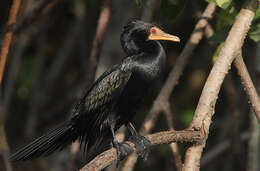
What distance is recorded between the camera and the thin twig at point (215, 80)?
282cm

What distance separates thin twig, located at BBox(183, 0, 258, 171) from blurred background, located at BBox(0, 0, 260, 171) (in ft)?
5.21

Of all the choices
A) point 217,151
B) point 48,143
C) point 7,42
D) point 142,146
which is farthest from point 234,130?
point 7,42

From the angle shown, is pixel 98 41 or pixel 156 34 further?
pixel 98 41

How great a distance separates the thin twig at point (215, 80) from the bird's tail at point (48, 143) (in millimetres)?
1028

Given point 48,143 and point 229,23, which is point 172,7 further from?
point 48,143

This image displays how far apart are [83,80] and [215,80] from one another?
2.12m

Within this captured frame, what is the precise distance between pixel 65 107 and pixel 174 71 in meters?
2.92

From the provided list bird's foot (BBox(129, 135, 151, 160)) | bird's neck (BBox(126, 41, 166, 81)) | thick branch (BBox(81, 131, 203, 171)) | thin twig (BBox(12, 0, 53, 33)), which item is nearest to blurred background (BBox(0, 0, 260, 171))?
thin twig (BBox(12, 0, 53, 33))

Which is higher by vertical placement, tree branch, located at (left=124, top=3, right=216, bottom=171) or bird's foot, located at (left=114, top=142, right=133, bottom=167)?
tree branch, located at (left=124, top=3, right=216, bottom=171)

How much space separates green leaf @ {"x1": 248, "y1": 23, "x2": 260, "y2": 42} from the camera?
329 cm

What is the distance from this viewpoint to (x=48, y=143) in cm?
338

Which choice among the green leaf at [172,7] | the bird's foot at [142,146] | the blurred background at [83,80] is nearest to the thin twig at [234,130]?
the blurred background at [83,80]

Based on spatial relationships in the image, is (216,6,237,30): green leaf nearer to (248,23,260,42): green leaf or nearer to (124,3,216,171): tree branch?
(248,23,260,42): green leaf

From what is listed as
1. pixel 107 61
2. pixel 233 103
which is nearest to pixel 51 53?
pixel 107 61
